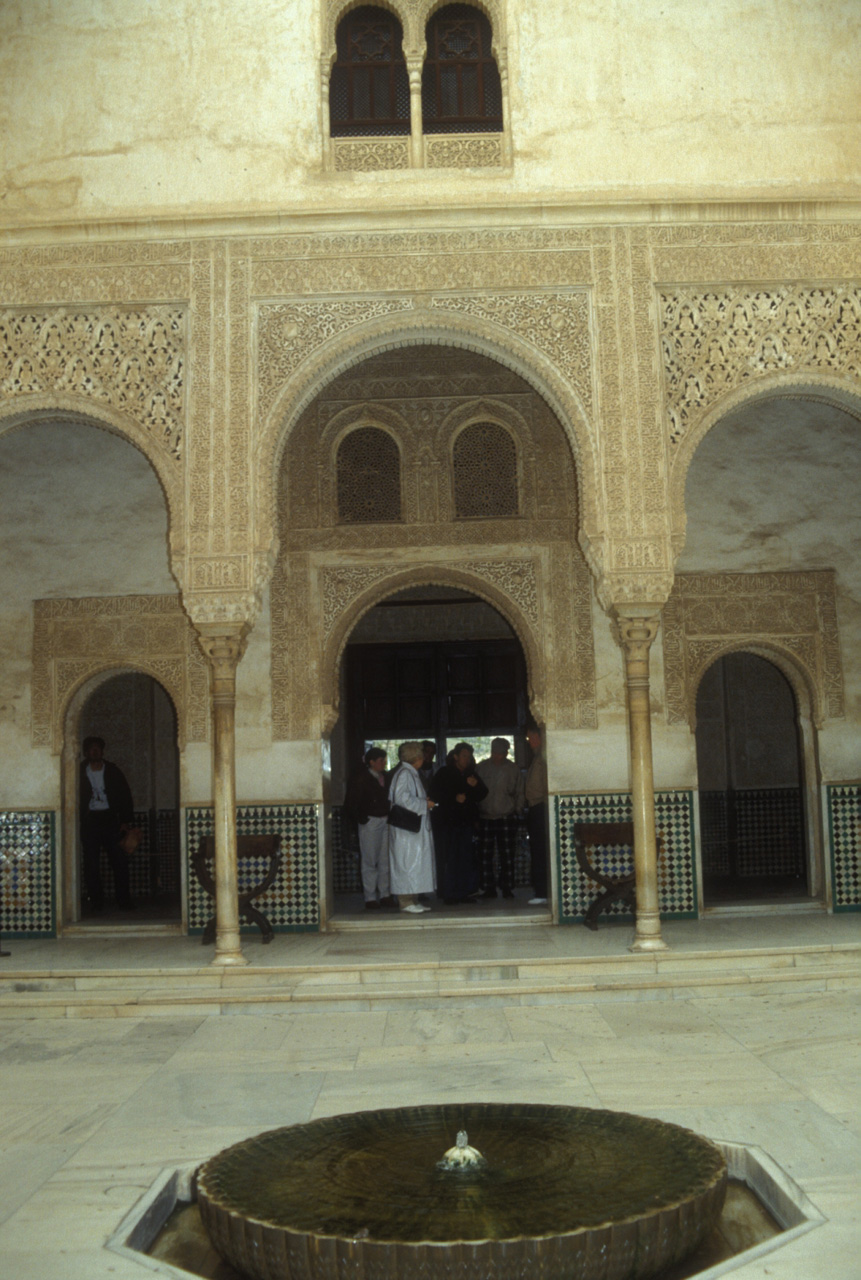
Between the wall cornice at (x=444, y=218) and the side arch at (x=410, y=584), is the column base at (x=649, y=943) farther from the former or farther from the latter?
the wall cornice at (x=444, y=218)

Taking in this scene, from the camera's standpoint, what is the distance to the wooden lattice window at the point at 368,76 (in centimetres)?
750

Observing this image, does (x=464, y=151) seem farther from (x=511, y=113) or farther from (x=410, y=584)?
(x=410, y=584)

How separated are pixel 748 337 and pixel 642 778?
2437mm

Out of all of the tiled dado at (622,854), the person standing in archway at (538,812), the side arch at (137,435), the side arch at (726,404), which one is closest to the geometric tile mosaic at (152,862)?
the person standing in archway at (538,812)

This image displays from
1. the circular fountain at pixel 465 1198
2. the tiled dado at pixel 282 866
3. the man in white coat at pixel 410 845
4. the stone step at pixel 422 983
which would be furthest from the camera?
the man in white coat at pixel 410 845

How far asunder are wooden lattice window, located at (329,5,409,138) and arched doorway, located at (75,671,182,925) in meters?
5.06

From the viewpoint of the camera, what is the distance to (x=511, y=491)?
27.5ft

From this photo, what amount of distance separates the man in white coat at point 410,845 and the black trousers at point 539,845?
718 millimetres

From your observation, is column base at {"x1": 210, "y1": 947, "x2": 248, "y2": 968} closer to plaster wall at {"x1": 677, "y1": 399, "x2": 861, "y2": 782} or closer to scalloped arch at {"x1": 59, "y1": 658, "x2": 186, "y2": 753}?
scalloped arch at {"x1": 59, "y1": 658, "x2": 186, "y2": 753}

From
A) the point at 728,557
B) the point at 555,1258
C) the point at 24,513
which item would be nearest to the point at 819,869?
the point at 728,557

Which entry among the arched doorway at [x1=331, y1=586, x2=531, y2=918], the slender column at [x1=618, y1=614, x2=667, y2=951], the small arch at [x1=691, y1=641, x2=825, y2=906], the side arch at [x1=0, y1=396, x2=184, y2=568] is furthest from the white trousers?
the small arch at [x1=691, y1=641, x2=825, y2=906]

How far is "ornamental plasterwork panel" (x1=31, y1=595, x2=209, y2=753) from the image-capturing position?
8195 millimetres

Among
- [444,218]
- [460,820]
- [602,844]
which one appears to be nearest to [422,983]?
[602,844]

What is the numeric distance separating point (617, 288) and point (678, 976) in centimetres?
360
